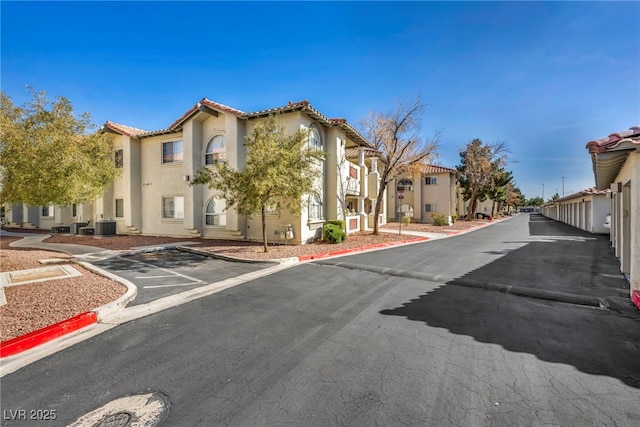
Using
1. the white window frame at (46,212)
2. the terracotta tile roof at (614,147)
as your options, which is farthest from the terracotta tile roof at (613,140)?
the white window frame at (46,212)

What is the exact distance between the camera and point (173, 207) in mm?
18594

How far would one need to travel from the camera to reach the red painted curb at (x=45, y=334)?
13.7 ft

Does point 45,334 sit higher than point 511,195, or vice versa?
point 511,195

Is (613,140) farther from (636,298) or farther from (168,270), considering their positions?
(168,270)

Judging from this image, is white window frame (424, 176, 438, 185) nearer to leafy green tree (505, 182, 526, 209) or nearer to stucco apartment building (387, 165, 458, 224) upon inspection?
stucco apartment building (387, 165, 458, 224)

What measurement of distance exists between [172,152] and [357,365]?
747 inches

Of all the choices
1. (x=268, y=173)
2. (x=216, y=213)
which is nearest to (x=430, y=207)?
(x=216, y=213)

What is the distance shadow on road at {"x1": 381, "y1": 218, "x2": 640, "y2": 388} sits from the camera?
4.00 meters

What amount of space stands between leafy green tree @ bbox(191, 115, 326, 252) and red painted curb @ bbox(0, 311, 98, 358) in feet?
22.4

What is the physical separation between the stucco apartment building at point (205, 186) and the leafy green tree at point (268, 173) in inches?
108

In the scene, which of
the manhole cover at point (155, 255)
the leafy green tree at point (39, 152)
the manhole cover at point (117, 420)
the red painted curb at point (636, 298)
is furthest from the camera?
the manhole cover at point (155, 255)

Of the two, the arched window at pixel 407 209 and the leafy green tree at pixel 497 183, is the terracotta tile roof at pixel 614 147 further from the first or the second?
the leafy green tree at pixel 497 183

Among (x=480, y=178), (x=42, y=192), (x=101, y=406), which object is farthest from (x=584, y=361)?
(x=480, y=178)

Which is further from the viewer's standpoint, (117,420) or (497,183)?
(497,183)
